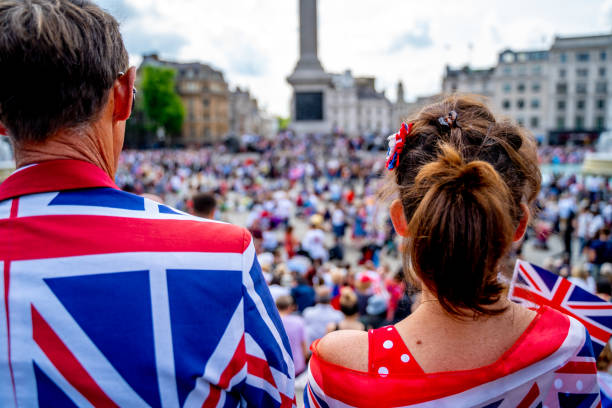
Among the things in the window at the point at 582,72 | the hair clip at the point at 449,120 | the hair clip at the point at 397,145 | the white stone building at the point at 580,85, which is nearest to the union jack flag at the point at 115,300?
the hair clip at the point at 397,145

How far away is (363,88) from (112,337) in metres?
110

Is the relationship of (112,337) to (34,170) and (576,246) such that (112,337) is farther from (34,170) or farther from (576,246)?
(576,246)

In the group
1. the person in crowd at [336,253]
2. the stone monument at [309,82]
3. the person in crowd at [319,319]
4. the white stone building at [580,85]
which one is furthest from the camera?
the white stone building at [580,85]

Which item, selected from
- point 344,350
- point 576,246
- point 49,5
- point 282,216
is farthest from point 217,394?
point 576,246

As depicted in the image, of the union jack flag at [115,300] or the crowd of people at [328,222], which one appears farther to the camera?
the crowd of people at [328,222]

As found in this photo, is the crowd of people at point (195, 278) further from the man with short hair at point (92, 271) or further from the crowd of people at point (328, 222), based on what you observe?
the crowd of people at point (328, 222)

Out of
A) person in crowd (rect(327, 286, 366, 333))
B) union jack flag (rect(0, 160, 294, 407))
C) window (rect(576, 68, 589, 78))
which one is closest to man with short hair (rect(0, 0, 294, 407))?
union jack flag (rect(0, 160, 294, 407))

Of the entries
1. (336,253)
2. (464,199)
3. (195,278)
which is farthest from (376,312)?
(336,253)

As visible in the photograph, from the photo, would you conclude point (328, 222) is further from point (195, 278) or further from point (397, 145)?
point (195, 278)

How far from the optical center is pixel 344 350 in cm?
154

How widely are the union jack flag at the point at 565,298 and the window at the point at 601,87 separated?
81.4 metres

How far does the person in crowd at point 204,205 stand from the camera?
5.57 metres

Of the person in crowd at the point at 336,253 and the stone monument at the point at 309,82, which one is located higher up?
the stone monument at the point at 309,82

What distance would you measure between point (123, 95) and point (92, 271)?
23.0 inches
